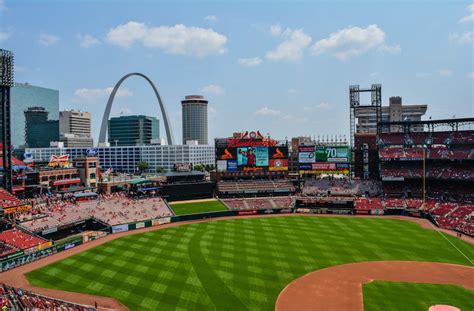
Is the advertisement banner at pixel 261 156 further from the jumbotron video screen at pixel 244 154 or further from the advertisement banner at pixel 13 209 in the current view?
the advertisement banner at pixel 13 209

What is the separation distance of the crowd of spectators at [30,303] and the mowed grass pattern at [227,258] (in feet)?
13.0

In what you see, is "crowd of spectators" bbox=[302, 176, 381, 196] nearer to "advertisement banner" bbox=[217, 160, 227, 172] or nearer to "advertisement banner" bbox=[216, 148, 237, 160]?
"advertisement banner" bbox=[216, 148, 237, 160]

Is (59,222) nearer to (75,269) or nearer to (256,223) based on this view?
(75,269)

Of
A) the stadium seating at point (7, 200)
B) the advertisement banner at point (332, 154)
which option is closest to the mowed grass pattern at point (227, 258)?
the stadium seating at point (7, 200)

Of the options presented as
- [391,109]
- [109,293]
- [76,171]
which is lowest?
[109,293]

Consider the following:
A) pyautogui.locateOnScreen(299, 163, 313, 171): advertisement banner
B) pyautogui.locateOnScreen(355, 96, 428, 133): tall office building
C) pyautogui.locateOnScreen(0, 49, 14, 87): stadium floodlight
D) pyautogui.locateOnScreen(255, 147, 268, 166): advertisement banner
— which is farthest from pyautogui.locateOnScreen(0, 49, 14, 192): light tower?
pyautogui.locateOnScreen(355, 96, 428, 133): tall office building

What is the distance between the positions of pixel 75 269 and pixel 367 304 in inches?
1182

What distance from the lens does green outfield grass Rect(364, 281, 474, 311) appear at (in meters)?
28.4

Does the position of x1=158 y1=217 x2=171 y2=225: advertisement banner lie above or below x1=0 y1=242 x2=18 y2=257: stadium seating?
below

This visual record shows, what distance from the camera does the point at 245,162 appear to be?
7931cm

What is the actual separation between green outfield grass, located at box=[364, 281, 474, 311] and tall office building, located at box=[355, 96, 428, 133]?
129 metres

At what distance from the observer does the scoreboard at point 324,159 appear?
7881 cm

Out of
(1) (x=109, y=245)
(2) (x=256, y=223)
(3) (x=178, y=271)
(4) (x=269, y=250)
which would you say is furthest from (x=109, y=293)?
(2) (x=256, y=223)

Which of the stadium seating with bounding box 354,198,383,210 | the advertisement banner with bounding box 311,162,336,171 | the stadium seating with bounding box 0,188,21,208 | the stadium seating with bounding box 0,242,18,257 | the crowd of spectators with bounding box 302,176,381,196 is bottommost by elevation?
the stadium seating with bounding box 0,242,18,257
